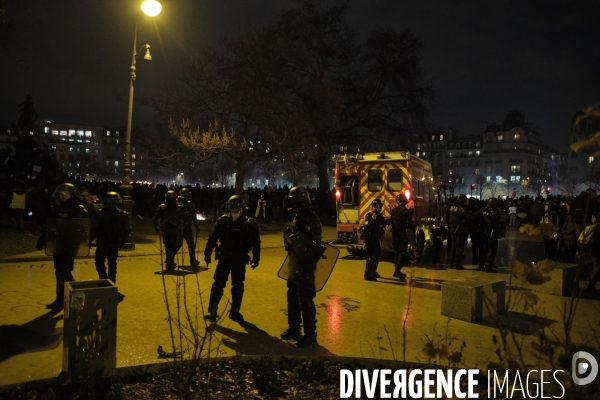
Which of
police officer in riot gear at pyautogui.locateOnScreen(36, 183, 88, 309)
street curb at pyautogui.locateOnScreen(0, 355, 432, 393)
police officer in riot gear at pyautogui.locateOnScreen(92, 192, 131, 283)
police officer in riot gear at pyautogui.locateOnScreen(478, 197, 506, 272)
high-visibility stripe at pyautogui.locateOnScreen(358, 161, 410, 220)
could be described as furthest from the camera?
high-visibility stripe at pyautogui.locateOnScreen(358, 161, 410, 220)

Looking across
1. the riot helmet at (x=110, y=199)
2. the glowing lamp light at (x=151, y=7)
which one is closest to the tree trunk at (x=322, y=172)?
the glowing lamp light at (x=151, y=7)

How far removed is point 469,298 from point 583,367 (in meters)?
3.89

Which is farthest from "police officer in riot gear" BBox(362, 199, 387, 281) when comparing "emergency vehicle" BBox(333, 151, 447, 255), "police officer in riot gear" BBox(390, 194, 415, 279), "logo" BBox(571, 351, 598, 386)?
"logo" BBox(571, 351, 598, 386)

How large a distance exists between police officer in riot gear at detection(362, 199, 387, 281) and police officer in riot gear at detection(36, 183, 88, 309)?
17.7ft

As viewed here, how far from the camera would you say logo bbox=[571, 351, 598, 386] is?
3.07m

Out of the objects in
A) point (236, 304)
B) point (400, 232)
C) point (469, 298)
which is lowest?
point (236, 304)

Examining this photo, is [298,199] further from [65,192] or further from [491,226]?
[491,226]

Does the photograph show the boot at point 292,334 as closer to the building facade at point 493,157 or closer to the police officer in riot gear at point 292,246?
the police officer in riot gear at point 292,246

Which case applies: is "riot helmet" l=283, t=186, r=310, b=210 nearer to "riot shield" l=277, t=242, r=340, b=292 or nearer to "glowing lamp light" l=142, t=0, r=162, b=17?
"riot shield" l=277, t=242, r=340, b=292

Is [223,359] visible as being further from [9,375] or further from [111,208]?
[111,208]

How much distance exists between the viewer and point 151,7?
12.6 m

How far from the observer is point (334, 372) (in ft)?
15.8

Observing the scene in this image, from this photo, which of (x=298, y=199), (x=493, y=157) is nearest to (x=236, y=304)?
(x=298, y=199)

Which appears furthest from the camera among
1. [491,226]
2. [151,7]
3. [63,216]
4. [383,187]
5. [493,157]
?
[493,157]
